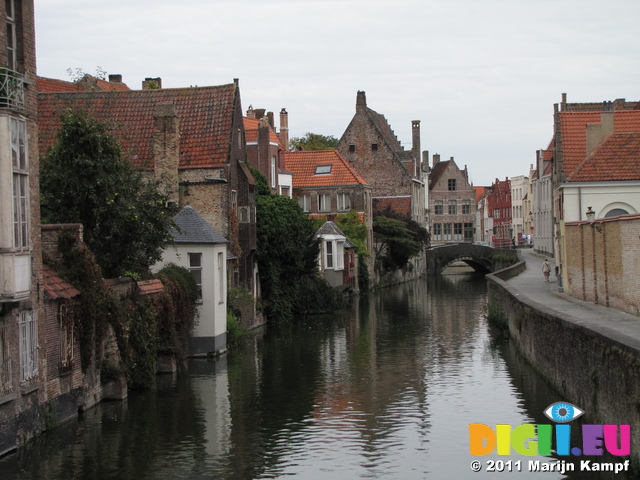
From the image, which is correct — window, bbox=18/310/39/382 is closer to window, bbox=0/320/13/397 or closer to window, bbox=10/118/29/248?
window, bbox=0/320/13/397

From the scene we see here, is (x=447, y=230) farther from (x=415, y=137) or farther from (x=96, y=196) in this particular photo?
(x=96, y=196)

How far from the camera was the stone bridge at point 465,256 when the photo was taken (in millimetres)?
84812

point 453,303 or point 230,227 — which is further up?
point 230,227

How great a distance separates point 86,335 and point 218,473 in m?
5.59

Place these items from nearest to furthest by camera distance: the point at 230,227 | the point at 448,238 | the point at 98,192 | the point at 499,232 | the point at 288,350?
the point at 98,192
the point at 288,350
the point at 230,227
the point at 448,238
the point at 499,232

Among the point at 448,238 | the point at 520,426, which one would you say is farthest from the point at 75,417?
the point at 448,238

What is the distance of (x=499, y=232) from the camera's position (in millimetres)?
136125

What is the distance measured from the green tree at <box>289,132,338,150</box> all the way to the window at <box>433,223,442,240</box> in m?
16.2

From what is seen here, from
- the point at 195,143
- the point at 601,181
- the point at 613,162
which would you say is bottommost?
the point at 601,181

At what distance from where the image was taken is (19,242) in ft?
51.8

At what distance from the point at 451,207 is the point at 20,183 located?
95270mm

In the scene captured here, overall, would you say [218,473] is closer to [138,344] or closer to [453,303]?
[138,344]

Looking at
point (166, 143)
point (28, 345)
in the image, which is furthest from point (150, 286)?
point (166, 143)

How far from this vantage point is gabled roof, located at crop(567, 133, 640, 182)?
119 ft
